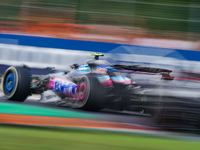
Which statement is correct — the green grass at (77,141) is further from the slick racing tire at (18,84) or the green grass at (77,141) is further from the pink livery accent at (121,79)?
the slick racing tire at (18,84)

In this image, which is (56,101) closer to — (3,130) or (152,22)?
(3,130)

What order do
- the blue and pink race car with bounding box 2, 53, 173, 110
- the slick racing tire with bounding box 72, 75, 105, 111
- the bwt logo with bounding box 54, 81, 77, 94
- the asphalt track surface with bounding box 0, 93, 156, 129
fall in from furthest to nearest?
the bwt logo with bounding box 54, 81, 77, 94, the slick racing tire with bounding box 72, 75, 105, 111, the blue and pink race car with bounding box 2, 53, 173, 110, the asphalt track surface with bounding box 0, 93, 156, 129

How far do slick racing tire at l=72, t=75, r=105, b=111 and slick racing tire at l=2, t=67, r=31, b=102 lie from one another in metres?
0.89

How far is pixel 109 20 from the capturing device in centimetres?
648

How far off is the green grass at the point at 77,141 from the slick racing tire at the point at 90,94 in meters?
1.02

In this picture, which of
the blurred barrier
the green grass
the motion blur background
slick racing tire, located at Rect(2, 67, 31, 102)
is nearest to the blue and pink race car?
slick racing tire, located at Rect(2, 67, 31, 102)

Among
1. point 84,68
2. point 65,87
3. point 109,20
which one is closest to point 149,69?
point 84,68

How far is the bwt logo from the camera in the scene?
4137 mm

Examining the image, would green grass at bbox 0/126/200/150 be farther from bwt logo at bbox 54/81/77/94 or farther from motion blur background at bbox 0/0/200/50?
motion blur background at bbox 0/0/200/50

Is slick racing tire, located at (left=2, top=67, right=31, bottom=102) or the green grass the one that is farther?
slick racing tire, located at (left=2, top=67, right=31, bottom=102)

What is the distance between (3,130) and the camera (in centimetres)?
263

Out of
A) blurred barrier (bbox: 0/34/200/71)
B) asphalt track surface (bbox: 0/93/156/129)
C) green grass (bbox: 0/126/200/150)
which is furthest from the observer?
blurred barrier (bbox: 0/34/200/71)

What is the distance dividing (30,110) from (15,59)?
2447 mm

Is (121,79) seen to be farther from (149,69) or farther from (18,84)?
(18,84)
